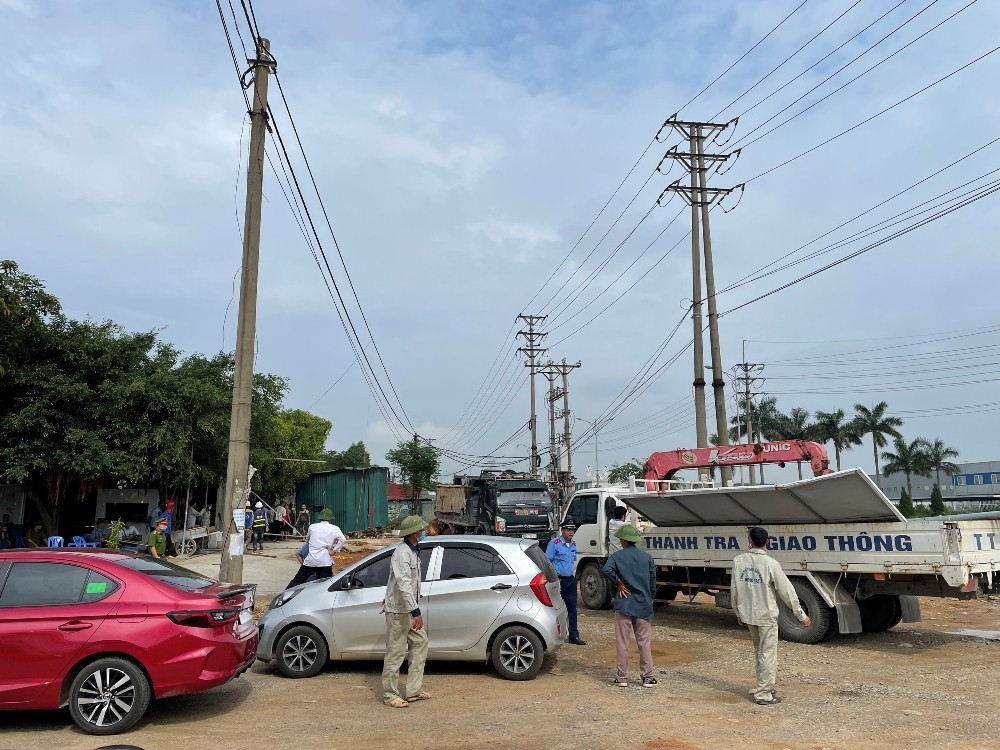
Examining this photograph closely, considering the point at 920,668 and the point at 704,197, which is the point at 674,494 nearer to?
the point at 920,668

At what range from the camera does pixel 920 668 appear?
29.3 ft

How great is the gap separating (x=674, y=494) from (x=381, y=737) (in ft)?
23.1

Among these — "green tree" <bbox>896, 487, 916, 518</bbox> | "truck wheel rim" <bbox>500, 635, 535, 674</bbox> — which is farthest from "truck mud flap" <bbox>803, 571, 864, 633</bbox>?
"green tree" <bbox>896, 487, 916, 518</bbox>

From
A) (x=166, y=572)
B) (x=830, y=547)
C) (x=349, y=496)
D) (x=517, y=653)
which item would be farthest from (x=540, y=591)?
(x=349, y=496)

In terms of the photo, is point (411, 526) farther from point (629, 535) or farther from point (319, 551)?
point (319, 551)

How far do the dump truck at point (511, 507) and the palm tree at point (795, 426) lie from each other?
47.1 meters

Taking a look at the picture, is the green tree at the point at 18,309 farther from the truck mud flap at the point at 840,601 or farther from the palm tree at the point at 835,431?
the palm tree at the point at 835,431

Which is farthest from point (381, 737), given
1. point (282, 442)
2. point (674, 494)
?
point (282, 442)

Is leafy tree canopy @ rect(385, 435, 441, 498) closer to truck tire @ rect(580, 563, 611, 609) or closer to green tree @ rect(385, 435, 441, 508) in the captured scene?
green tree @ rect(385, 435, 441, 508)

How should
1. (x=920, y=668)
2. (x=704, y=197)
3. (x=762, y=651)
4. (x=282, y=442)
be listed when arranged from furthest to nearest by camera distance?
(x=282, y=442) → (x=704, y=197) → (x=920, y=668) → (x=762, y=651)

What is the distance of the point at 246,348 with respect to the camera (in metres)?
11.4

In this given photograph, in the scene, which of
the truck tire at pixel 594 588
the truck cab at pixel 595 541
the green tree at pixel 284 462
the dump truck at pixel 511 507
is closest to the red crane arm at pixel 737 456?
the truck cab at pixel 595 541

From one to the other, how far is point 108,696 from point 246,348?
583 centimetres

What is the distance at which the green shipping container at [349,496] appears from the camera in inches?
1371
